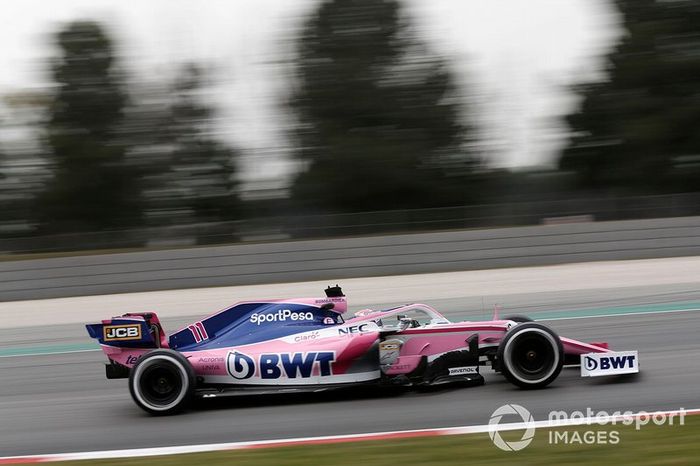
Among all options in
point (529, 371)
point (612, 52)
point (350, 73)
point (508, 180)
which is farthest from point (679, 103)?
point (529, 371)

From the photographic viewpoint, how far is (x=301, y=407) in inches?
259

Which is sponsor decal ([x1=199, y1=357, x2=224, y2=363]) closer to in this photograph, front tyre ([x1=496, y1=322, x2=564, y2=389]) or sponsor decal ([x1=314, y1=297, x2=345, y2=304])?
sponsor decal ([x1=314, y1=297, x2=345, y2=304])

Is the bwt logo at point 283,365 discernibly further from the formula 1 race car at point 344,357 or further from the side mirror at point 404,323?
the side mirror at point 404,323

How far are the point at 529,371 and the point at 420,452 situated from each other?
5.95ft

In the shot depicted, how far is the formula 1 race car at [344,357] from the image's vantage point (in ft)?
21.1

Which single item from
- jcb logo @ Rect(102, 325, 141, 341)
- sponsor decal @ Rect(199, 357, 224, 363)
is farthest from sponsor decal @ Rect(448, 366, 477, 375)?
jcb logo @ Rect(102, 325, 141, 341)

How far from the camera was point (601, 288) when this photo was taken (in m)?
13.5

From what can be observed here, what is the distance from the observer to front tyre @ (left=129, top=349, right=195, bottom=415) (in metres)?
6.49

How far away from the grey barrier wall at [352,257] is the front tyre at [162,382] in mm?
10109

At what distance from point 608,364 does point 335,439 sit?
2325 mm

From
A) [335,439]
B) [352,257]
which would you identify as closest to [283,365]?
[335,439]

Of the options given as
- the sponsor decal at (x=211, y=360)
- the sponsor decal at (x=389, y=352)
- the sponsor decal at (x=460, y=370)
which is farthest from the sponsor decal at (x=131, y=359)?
the sponsor decal at (x=460, y=370)

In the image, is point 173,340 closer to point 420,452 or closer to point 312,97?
point 420,452

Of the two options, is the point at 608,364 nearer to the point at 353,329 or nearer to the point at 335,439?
the point at 353,329
